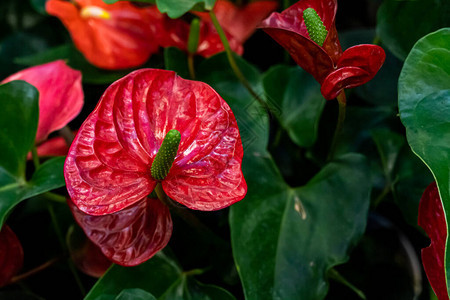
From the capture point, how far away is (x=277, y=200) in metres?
0.60

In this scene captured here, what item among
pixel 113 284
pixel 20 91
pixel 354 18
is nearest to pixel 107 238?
pixel 113 284

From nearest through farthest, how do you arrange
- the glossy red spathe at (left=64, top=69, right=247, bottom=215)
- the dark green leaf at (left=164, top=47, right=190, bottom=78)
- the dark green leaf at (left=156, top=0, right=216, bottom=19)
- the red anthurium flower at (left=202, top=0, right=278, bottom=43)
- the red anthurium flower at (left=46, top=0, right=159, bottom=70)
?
1. the glossy red spathe at (left=64, top=69, right=247, bottom=215)
2. the dark green leaf at (left=156, top=0, right=216, bottom=19)
3. the dark green leaf at (left=164, top=47, right=190, bottom=78)
4. the red anthurium flower at (left=46, top=0, right=159, bottom=70)
5. the red anthurium flower at (left=202, top=0, right=278, bottom=43)

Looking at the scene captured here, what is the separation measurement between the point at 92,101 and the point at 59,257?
0.29 metres

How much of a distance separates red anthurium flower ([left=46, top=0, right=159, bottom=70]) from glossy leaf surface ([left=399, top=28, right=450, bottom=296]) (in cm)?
41

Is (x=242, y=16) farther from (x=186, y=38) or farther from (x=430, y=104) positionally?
(x=430, y=104)

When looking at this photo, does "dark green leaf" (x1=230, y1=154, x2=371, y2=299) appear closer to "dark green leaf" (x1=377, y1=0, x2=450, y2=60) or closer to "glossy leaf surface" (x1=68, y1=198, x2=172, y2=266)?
"glossy leaf surface" (x1=68, y1=198, x2=172, y2=266)

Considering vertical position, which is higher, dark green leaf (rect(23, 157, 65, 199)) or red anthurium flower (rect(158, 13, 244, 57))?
red anthurium flower (rect(158, 13, 244, 57))

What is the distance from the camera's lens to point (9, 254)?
1.87 feet

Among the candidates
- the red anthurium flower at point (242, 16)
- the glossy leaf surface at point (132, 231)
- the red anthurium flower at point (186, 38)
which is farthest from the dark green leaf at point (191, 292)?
the red anthurium flower at point (242, 16)

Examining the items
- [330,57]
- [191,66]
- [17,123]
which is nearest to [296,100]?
[191,66]

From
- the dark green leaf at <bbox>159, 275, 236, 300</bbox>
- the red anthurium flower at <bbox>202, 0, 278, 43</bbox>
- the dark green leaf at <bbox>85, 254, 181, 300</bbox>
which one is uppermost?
the red anthurium flower at <bbox>202, 0, 278, 43</bbox>

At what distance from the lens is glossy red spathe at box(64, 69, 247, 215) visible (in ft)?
1.36

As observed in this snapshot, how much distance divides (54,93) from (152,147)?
0.25 metres

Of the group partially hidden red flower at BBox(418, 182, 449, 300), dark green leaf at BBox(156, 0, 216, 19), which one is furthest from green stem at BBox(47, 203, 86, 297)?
partially hidden red flower at BBox(418, 182, 449, 300)
